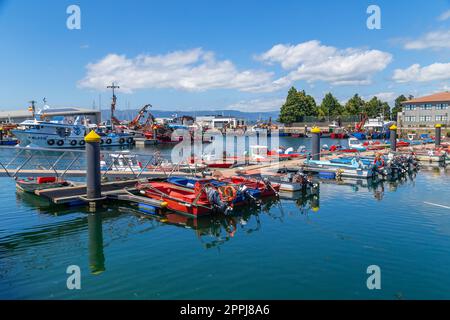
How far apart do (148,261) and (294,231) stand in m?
7.45

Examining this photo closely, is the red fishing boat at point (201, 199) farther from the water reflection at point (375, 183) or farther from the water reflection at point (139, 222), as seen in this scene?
the water reflection at point (375, 183)

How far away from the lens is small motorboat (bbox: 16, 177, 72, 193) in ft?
86.6

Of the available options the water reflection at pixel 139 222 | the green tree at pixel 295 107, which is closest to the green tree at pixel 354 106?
the green tree at pixel 295 107

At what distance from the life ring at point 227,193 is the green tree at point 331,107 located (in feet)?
397

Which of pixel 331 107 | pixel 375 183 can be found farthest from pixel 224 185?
pixel 331 107

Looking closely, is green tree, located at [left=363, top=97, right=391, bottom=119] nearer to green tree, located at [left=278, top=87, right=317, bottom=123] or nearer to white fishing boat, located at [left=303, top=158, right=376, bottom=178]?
green tree, located at [left=278, top=87, right=317, bottom=123]

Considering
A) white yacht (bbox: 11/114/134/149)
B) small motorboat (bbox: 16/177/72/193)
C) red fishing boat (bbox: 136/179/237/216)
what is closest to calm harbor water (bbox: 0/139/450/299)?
red fishing boat (bbox: 136/179/237/216)

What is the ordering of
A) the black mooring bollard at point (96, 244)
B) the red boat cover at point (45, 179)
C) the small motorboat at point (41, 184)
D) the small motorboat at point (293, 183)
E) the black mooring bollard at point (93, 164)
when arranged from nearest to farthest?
1. the black mooring bollard at point (96, 244)
2. the black mooring bollard at point (93, 164)
3. the small motorboat at point (41, 184)
4. the red boat cover at point (45, 179)
5. the small motorboat at point (293, 183)

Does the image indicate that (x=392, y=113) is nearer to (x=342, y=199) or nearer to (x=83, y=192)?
(x=342, y=199)

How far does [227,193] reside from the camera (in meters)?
21.4

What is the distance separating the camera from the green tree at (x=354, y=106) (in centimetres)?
13025

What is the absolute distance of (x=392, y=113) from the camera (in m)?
142

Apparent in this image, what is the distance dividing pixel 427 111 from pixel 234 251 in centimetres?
9825
